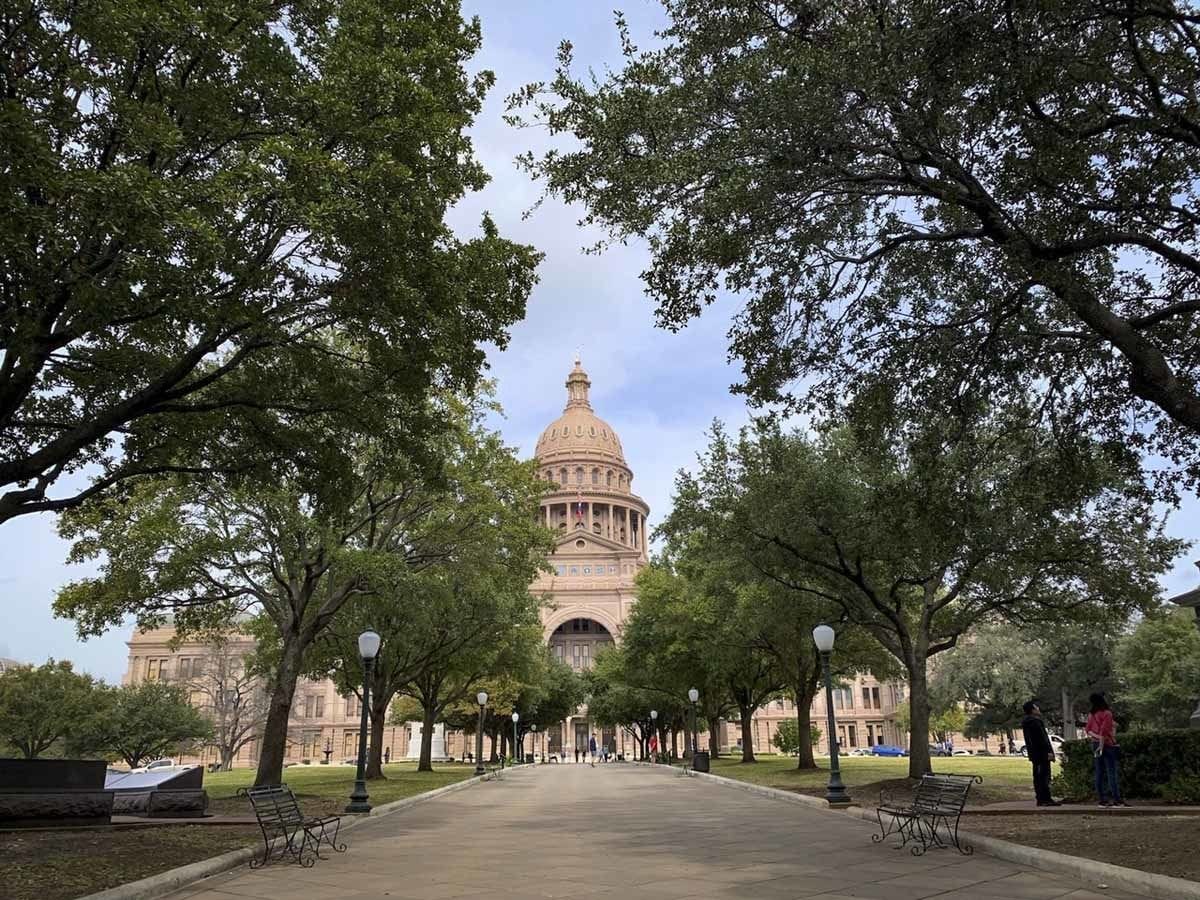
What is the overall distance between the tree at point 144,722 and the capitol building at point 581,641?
126 ft

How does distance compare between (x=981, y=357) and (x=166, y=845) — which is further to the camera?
(x=981, y=357)

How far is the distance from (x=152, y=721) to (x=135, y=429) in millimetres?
50055

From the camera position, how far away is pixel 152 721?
54.9m

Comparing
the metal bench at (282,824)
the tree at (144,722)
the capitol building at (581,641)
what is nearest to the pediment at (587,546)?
the capitol building at (581,641)

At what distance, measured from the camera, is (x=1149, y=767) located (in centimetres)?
1468

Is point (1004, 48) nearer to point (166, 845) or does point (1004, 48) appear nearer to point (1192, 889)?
point (1192, 889)

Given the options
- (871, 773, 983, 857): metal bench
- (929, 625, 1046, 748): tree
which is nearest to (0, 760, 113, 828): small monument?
(871, 773, 983, 857): metal bench

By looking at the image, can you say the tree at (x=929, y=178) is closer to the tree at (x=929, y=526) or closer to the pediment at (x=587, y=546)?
the tree at (x=929, y=526)

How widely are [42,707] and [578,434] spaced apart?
8852 centimetres

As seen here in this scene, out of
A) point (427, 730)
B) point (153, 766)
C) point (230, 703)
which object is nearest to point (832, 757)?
point (427, 730)

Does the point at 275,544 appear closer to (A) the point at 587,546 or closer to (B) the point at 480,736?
(B) the point at 480,736

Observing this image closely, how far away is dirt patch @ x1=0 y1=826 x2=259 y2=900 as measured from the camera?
27.6 ft

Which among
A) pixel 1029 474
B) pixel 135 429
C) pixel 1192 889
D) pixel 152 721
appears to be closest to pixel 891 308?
pixel 1029 474

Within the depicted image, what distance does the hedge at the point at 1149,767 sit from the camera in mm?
13828
